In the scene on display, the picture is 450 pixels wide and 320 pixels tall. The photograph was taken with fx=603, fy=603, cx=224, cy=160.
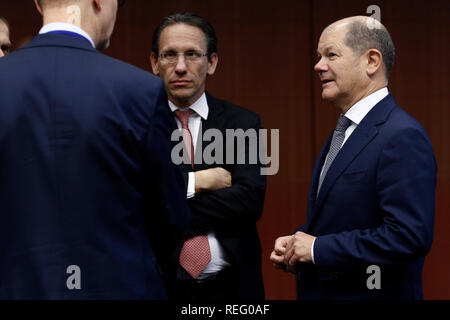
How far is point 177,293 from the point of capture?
2285mm

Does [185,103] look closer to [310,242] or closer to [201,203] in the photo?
[201,203]

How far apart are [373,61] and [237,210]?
74cm

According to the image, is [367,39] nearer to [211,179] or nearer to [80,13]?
[211,179]

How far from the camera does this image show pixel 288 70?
12.0 feet

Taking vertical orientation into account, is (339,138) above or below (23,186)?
above

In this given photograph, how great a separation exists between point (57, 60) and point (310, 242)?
3.17 feet

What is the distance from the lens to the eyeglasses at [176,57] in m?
2.53

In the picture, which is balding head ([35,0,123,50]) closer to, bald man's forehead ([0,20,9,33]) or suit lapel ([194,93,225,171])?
suit lapel ([194,93,225,171])

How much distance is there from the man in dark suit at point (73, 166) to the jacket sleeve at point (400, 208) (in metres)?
0.69

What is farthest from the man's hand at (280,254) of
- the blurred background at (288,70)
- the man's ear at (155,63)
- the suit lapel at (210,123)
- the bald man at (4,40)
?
the blurred background at (288,70)

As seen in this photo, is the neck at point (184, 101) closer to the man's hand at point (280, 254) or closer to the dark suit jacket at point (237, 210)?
the dark suit jacket at point (237, 210)

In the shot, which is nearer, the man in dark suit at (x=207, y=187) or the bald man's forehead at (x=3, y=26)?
the man in dark suit at (x=207, y=187)

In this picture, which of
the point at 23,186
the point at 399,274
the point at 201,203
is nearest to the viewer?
the point at 23,186
